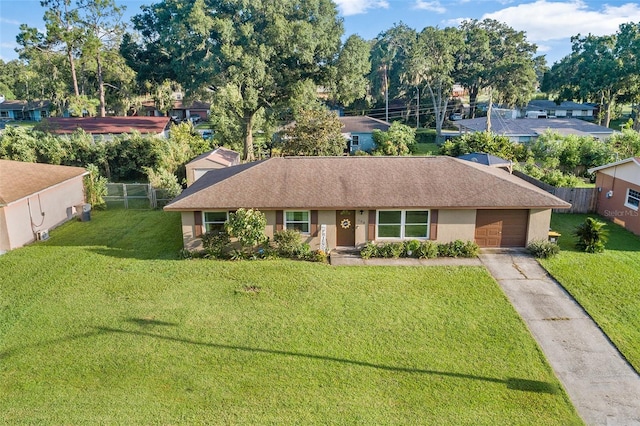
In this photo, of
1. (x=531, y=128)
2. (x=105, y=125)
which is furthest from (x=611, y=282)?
(x=105, y=125)

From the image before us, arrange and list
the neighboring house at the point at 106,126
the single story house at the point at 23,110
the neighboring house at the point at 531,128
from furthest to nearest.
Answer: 1. the single story house at the point at 23,110
2. the neighboring house at the point at 531,128
3. the neighboring house at the point at 106,126

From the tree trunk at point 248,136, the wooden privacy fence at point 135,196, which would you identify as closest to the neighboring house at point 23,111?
the tree trunk at point 248,136

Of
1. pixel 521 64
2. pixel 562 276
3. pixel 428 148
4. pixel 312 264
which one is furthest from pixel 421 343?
pixel 521 64

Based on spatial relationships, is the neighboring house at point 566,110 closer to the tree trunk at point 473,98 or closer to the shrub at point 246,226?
the tree trunk at point 473,98

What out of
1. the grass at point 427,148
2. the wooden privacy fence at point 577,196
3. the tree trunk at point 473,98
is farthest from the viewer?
the tree trunk at point 473,98

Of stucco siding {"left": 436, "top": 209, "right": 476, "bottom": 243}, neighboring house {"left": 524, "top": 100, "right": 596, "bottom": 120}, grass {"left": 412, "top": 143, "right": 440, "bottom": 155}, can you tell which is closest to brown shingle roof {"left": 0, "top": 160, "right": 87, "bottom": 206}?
stucco siding {"left": 436, "top": 209, "right": 476, "bottom": 243}

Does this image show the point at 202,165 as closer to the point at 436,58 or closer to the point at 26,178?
the point at 26,178
